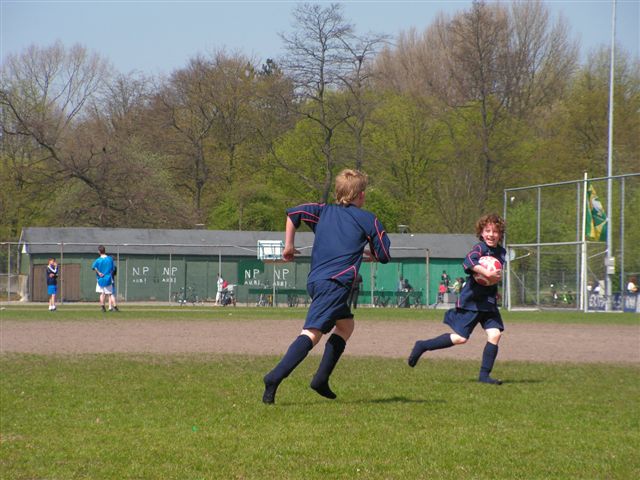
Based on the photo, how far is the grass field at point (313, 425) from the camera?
19.1 feet

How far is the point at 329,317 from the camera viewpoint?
789 centimetres

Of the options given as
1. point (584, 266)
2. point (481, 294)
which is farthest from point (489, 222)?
point (584, 266)

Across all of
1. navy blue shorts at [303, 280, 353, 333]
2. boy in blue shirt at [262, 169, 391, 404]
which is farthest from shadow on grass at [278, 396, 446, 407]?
navy blue shorts at [303, 280, 353, 333]

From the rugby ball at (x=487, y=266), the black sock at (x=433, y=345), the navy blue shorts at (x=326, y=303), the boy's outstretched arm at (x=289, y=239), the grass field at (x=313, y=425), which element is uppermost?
the boy's outstretched arm at (x=289, y=239)

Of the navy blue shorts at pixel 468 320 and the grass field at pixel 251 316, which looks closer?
the navy blue shorts at pixel 468 320

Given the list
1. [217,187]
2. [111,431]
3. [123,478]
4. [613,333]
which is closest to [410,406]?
[111,431]

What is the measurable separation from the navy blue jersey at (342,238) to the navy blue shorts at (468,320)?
271 cm

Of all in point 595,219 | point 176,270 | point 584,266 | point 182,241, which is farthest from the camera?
point 182,241

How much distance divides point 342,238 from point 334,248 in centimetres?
10

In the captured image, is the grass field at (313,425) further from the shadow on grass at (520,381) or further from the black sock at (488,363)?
the black sock at (488,363)

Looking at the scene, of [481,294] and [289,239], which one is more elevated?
[289,239]

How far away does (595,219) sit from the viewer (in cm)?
3484

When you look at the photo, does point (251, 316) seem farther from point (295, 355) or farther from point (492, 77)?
point (492, 77)

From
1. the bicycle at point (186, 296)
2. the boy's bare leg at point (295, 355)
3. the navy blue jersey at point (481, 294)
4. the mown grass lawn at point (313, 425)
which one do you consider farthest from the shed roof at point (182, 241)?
the boy's bare leg at point (295, 355)
